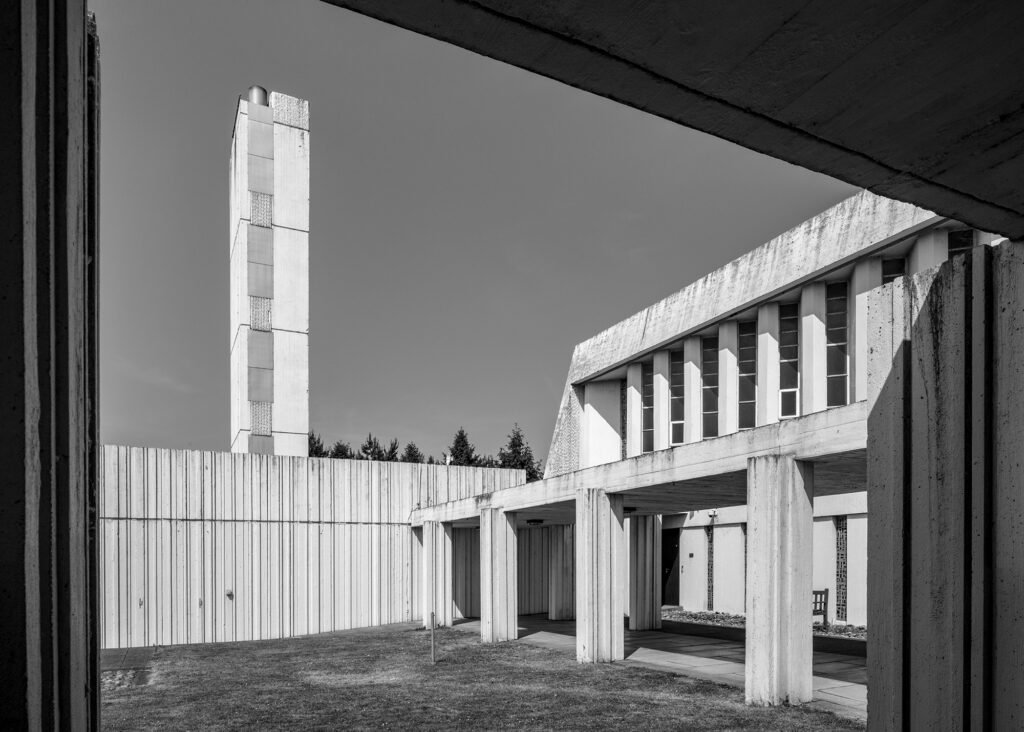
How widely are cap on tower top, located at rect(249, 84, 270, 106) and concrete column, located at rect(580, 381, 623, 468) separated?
15139mm

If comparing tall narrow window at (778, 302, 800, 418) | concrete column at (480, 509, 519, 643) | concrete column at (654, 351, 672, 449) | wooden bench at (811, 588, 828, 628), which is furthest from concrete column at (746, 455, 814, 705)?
concrete column at (654, 351, 672, 449)

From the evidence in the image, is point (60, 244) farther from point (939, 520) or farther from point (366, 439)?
point (366, 439)

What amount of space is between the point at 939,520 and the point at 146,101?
132 ft

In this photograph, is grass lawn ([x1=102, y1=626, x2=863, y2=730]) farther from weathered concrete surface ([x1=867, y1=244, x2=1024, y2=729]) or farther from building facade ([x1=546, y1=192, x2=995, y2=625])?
weathered concrete surface ([x1=867, y1=244, x2=1024, y2=729])

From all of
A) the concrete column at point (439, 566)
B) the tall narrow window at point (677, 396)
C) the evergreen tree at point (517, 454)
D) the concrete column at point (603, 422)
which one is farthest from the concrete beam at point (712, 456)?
the evergreen tree at point (517, 454)

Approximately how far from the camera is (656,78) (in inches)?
114

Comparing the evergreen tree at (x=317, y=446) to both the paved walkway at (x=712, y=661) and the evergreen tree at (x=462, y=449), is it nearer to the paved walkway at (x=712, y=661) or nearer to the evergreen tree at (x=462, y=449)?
the evergreen tree at (x=462, y=449)

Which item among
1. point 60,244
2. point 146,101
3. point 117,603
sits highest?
point 146,101

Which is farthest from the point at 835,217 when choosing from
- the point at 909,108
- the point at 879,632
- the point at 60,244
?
the point at 60,244

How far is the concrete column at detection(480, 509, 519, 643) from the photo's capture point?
21.5 metres

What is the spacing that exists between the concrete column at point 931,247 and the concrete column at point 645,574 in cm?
1107

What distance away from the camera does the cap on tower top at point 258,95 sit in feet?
97.6

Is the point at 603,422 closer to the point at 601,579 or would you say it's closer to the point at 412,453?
the point at 601,579

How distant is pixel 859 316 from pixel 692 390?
5.93 m
